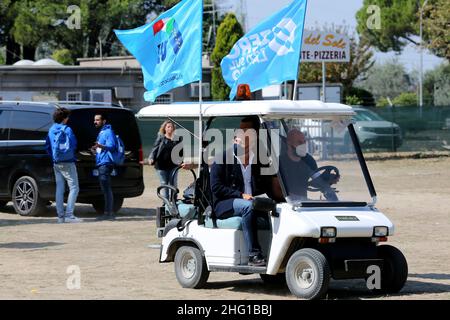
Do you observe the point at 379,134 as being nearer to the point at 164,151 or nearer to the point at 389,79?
the point at 164,151

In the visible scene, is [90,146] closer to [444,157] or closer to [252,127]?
[252,127]

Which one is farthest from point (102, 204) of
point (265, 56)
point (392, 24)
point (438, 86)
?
point (392, 24)

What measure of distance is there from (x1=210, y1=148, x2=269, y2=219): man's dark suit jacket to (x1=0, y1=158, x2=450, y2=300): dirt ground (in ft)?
2.98

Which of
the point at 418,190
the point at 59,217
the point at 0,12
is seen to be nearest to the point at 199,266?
the point at 59,217

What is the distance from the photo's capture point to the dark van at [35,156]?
1950 centimetres

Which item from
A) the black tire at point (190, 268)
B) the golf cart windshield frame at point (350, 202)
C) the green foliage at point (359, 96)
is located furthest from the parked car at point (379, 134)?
the black tire at point (190, 268)

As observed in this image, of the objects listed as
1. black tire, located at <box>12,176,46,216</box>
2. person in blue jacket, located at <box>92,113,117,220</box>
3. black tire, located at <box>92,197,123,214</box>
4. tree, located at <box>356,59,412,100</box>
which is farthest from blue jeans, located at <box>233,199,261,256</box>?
tree, located at <box>356,59,412,100</box>

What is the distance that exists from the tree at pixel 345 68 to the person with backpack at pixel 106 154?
38769 mm

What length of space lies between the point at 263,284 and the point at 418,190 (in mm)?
14223

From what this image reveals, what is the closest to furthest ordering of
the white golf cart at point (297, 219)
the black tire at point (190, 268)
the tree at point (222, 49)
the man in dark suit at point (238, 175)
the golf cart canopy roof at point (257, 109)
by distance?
the white golf cart at point (297, 219)
the golf cart canopy roof at point (257, 109)
the man in dark suit at point (238, 175)
the black tire at point (190, 268)
the tree at point (222, 49)

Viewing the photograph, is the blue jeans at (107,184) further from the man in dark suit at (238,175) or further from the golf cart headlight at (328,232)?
the golf cart headlight at (328,232)

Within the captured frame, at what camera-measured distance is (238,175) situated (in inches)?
433

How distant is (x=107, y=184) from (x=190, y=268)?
8.23 metres

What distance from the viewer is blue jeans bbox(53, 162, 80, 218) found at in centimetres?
1852
